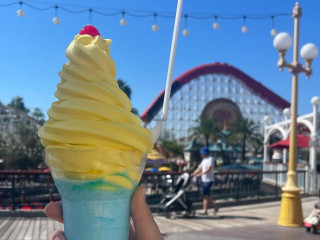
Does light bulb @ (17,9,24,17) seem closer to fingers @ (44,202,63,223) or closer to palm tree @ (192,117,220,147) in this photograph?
fingers @ (44,202,63,223)

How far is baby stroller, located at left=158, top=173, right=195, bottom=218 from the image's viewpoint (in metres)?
6.65

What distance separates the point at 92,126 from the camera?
4.00 feet

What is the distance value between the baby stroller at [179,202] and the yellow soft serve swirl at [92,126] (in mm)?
5473

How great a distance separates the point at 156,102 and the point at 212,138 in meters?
7.71

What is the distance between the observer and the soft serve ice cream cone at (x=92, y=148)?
1191mm

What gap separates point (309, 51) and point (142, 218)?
622cm

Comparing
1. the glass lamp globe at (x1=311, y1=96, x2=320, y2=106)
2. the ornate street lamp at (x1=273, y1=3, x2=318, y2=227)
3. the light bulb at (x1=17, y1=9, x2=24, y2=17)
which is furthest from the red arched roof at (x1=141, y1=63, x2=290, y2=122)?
the ornate street lamp at (x1=273, y1=3, x2=318, y2=227)

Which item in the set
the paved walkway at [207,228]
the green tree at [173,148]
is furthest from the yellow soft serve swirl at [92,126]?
the green tree at [173,148]

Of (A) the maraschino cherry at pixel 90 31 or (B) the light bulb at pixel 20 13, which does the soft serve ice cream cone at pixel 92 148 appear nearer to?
(A) the maraschino cherry at pixel 90 31

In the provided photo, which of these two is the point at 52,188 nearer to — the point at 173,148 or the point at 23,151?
the point at 23,151

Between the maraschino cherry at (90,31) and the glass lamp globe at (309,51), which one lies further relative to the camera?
the glass lamp globe at (309,51)

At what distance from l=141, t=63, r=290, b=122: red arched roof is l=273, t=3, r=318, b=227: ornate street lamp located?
35272 millimetres

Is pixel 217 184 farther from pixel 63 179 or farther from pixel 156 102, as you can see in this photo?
pixel 156 102

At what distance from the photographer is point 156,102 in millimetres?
43156
